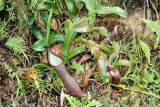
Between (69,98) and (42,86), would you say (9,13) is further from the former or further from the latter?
(69,98)

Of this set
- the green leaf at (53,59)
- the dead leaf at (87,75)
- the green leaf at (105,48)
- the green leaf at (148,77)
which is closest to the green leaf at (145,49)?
the green leaf at (148,77)

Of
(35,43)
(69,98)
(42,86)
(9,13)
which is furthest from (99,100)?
(9,13)

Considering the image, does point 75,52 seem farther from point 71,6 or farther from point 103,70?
point 71,6

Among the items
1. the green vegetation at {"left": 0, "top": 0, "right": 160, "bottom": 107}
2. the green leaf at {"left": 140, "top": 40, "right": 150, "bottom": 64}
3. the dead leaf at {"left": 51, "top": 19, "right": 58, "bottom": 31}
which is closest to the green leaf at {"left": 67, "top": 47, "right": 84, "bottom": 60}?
the green vegetation at {"left": 0, "top": 0, "right": 160, "bottom": 107}

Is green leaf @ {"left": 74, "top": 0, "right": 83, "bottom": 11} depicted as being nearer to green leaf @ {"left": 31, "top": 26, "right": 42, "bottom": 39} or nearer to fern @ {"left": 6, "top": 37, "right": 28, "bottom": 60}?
green leaf @ {"left": 31, "top": 26, "right": 42, "bottom": 39}

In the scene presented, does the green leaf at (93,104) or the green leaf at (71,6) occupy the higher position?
the green leaf at (71,6)

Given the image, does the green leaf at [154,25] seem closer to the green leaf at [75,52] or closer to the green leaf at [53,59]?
the green leaf at [75,52]

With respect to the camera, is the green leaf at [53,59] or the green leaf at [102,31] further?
the green leaf at [102,31]
